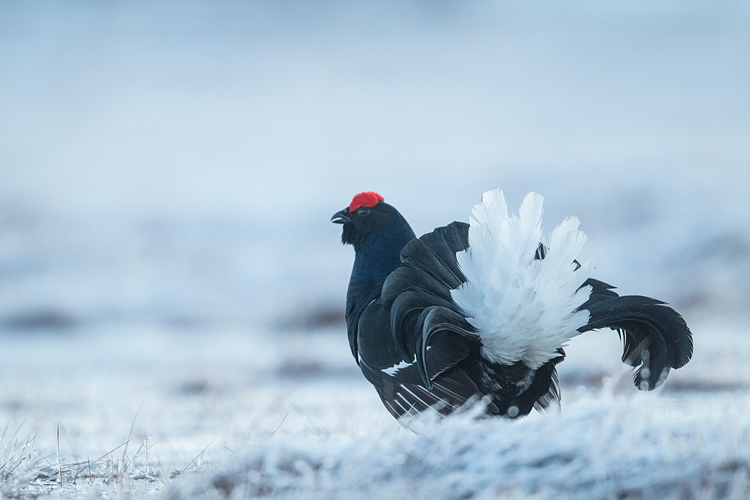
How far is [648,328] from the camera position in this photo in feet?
9.64

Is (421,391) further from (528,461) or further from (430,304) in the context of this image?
(528,461)

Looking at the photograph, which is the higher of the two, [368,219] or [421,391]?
[368,219]

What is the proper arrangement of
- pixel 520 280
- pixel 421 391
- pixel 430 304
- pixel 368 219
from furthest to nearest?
pixel 368 219 → pixel 421 391 → pixel 430 304 → pixel 520 280

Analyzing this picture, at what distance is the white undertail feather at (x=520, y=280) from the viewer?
287 cm

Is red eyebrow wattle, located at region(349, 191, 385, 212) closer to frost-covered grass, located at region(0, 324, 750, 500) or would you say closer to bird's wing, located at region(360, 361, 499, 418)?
bird's wing, located at region(360, 361, 499, 418)

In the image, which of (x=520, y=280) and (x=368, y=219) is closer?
(x=520, y=280)

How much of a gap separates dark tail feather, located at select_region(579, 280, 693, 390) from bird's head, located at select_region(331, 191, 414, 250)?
1410 millimetres

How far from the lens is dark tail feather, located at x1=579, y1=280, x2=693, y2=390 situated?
284cm

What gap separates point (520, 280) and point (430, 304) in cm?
40

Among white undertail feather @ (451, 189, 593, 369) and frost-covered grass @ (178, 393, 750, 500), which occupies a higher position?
white undertail feather @ (451, 189, 593, 369)

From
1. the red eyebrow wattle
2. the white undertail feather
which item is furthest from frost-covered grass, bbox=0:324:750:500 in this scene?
the red eyebrow wattle

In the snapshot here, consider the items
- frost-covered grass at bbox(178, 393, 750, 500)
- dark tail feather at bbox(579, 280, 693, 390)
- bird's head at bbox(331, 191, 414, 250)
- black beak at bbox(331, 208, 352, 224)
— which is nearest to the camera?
frost-covered grass at bbox(178, 393, 750, 500)

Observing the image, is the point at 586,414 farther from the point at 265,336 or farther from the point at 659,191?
the point at 659,191

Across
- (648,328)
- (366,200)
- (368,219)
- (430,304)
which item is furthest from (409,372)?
(366,200)
